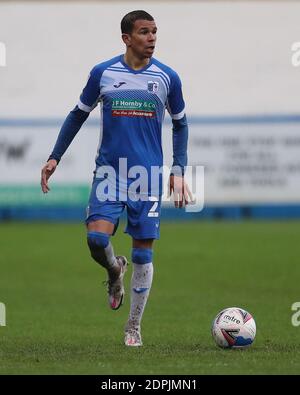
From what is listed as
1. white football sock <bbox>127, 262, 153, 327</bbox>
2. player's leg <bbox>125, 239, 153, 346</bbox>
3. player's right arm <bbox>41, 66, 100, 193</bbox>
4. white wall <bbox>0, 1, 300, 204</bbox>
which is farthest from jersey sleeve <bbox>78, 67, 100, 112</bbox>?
white wall <bbox>0, 1, 300, 204</bbox>

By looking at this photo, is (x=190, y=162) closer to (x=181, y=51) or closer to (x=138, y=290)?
(x=181, y=51)

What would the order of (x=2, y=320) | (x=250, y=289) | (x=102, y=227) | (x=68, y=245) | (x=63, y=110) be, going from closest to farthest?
(x=102, y=227), (x=2, y=320), (x=250, y=289), (x=68, y=245), (x=63, y=110)

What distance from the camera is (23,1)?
31.8m

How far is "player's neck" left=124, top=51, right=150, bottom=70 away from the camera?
863 cm

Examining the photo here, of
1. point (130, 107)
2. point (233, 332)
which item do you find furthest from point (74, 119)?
point (233, 332)

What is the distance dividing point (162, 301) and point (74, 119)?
4.35m

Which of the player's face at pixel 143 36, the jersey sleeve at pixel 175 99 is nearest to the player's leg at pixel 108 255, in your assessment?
the jersey sleeve at pixel 175 99

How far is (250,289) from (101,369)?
257 inches

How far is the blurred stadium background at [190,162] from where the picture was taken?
11641mm

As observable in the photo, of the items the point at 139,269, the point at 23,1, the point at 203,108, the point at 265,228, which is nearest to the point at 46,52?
the point at 23,1

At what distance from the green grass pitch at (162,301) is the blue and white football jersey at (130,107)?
148 centimetres

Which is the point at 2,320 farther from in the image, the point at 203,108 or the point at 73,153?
the point at 203,108

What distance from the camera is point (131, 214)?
8.59 meters

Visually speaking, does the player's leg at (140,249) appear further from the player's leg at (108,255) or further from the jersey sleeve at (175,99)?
the jersey sleeve at (175,99)
